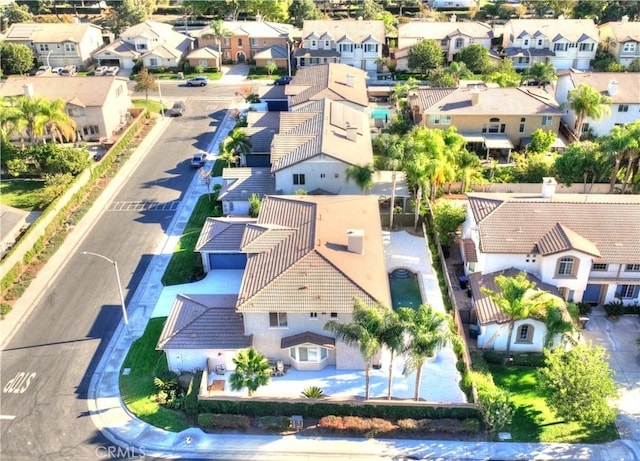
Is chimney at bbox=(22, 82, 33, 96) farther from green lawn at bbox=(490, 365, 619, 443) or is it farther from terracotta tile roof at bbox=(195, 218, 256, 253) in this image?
green lawn at bbox=(490, 365, 619, 443)

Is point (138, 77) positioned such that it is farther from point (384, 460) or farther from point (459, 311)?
point (384, 460)

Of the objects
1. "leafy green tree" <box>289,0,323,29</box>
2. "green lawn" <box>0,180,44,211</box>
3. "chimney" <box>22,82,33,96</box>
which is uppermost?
"leafy green tree" <box>289,0,323,29</box>

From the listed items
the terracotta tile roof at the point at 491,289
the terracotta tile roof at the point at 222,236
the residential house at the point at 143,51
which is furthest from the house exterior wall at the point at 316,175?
the residential house at the point at 143,51

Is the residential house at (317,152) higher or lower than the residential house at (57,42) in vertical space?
lower

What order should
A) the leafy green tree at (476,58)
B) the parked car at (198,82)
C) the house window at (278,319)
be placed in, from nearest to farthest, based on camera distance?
the house window at (278,319), the leafy green tree at (476,58), the parked car at (198,82)

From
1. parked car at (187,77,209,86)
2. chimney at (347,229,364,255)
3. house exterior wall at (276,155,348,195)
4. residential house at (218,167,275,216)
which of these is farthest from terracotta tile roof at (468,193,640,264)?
parked car at (187,77,209,86)

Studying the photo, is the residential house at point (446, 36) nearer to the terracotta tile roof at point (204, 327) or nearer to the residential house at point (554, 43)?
the residential house at point (554, 43)
